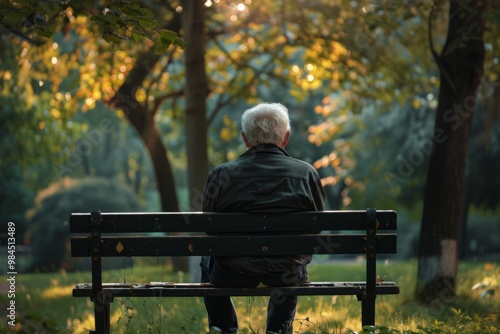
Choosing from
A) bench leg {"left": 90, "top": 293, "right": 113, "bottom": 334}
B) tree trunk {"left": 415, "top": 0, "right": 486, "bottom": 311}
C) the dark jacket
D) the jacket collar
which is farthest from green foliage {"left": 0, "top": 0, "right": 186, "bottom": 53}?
tree trunk {"left": 415, "top": 0, "right": 486, "bottom": 311}

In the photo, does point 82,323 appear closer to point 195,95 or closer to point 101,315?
point 101,315

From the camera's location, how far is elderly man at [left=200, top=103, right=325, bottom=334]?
5.69 metres

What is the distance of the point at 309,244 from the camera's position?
560 centimetres

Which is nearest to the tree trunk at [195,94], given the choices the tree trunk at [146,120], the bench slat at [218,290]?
the tree trunk at [146,120]

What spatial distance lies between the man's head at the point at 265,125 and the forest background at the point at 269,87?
0.75 m

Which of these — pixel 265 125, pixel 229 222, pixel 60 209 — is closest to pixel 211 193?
pixel 229 222

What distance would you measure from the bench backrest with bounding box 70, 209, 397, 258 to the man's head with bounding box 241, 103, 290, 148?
0.58 meters

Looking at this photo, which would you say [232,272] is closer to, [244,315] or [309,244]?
[309,244]

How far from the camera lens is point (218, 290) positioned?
5609 millimetres

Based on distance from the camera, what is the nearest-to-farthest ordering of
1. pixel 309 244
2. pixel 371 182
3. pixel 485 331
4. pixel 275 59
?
pixel 309 244, pixel 485 331, pixel 275 59, pixel 371 182

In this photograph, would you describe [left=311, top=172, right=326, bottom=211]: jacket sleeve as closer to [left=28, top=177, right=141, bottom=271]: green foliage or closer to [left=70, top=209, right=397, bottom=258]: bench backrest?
[left=70, top=209, right=397, bottom=258]: bench backrest

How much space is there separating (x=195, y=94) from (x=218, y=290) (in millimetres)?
7283

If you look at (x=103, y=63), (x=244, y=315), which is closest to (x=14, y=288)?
(x=103, y=63)

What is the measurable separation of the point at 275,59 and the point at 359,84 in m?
1.63
